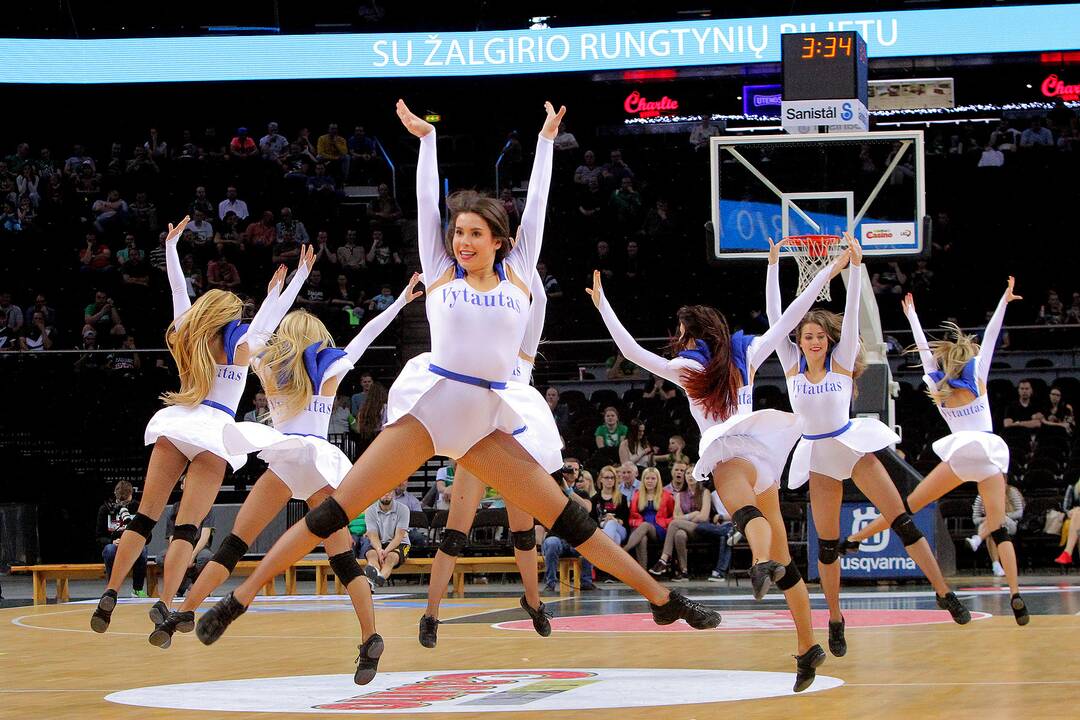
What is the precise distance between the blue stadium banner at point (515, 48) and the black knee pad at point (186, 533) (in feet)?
53.8

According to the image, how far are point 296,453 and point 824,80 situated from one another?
9069 millimetres

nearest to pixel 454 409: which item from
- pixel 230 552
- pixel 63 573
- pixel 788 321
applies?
pixel 230 552

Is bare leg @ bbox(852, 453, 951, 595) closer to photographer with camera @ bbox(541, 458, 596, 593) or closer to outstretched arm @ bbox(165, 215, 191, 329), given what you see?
outstretched arm @ bbox(165, 215, 191, 329)

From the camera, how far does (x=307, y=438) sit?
7375mm

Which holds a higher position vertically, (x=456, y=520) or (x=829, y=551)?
(x=456, y=520)

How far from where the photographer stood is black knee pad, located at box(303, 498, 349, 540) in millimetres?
5219

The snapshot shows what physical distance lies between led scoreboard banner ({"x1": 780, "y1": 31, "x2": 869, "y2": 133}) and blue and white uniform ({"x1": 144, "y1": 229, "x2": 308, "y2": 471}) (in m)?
7.84

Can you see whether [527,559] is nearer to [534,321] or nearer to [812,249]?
[534,321]

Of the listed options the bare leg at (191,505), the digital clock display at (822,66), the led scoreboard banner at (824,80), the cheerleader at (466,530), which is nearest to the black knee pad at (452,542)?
the cheerleader at (466,530)

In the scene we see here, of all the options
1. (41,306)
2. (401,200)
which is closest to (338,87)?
(401,200)

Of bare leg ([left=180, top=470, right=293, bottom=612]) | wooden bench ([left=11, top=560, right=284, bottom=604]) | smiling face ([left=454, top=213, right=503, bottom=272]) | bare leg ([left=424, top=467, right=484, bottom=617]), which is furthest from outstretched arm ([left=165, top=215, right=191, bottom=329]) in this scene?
wooden bench ([left=11, top=560, right=284, bottom=604])

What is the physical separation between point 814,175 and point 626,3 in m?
12.1

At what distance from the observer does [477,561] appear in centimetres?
1398

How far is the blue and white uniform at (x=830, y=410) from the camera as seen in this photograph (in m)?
7.62
